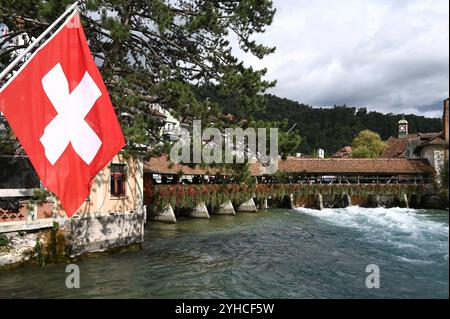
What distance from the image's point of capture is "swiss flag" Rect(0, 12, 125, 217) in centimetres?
715

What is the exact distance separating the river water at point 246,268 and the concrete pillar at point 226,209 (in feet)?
37.9

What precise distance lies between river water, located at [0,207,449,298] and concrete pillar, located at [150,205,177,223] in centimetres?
621

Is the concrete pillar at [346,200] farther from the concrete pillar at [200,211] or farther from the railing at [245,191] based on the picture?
the concrete pillar at [200,211]

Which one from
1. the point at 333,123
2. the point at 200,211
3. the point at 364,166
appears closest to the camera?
the point at 200,211

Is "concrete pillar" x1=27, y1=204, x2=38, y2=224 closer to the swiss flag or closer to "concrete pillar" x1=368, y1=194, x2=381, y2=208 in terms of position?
the swiss flag

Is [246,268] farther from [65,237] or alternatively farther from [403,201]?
[403,201]

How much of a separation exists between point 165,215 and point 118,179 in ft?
34.0

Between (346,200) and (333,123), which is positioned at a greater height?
(333,123)

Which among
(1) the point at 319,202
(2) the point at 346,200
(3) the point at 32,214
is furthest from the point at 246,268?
(2) the point at 346,200

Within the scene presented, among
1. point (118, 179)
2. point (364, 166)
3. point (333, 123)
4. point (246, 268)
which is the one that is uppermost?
point (333, 123)

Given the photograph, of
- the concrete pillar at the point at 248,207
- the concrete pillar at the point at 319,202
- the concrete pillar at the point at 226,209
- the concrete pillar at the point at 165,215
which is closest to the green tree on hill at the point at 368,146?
the concrete pillar at the point at 319,202

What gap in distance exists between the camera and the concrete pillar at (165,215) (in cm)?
2669

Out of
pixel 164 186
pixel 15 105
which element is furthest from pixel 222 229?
pixel 15 105

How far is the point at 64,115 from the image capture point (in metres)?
7.66
